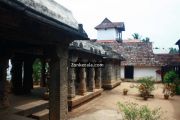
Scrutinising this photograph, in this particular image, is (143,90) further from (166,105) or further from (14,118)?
(14,118)

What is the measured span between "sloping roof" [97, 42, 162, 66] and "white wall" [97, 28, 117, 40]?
588cm

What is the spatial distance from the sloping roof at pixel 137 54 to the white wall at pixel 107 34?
588cm

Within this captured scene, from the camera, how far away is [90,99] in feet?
51.9

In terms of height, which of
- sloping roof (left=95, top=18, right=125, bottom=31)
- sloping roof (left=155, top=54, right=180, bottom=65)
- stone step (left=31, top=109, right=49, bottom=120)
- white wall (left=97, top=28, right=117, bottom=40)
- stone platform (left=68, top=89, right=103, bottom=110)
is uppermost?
sloping roof (left=95, top=18, right=125, bottom=31)

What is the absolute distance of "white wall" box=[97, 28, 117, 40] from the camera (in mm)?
42769

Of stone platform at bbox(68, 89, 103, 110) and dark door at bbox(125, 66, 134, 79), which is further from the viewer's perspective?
dark door at bbox(125, 66, 134, 79)

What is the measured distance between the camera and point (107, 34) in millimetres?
43344

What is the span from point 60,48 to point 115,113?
6920mm

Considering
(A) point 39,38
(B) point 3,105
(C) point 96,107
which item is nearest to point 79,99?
(C) point 96,107

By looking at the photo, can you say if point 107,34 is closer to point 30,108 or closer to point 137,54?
point 137,54

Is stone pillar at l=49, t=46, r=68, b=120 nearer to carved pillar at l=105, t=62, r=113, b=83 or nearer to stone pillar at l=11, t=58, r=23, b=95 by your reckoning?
stone pillar at l=11, t=58, r=23, b=95

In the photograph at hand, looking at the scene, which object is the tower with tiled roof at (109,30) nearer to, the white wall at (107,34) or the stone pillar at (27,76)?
the white wall at (107,34)

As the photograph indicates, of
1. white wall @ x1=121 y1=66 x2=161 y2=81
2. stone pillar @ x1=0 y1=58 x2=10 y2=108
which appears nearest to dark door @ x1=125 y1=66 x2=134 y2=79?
white wall @ x1=121 y1=66 x2=161 y2=81

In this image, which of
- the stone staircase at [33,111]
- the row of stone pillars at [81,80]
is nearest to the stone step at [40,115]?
the stone staircase at [33,111]
